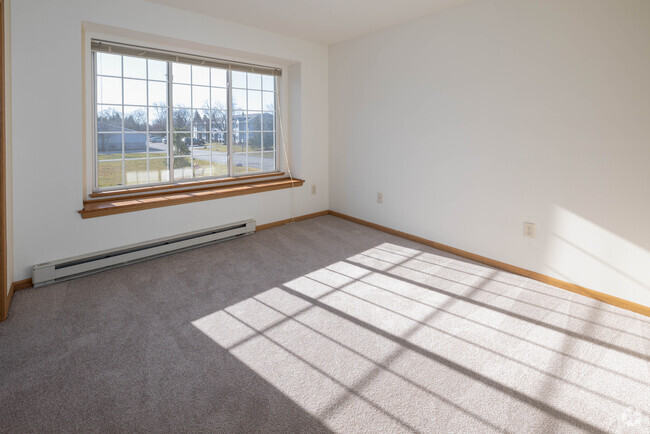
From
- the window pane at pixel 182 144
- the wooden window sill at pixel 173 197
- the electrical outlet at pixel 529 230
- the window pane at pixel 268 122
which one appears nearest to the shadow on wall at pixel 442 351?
the electrical outlet at pixel 529 230

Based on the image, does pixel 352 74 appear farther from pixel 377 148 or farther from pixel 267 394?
pixel 267 394

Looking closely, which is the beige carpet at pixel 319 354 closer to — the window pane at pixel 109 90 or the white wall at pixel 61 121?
the white wall at pixel 61 121

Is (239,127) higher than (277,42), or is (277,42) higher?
(277,42)

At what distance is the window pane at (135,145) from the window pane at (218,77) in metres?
0.99

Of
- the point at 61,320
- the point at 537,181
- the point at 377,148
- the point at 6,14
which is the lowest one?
the point at 61,320

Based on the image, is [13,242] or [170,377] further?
[13,242]

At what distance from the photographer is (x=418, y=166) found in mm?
4137

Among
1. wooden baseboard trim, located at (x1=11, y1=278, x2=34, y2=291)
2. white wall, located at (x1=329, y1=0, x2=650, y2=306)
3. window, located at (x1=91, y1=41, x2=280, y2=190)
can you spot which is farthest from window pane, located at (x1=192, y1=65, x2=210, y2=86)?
wooden baseboard trim, located at (x1=11, y1=278, x2=34, y2=291)

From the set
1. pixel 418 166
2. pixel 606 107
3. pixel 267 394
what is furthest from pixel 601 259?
pixel 267 394

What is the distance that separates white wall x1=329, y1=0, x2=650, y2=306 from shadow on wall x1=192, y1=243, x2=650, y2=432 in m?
0.46

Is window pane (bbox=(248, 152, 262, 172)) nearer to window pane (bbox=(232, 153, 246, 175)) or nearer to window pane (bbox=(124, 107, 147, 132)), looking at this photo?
window pane (bbox=(232, 153, 246, 175))

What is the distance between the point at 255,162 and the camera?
16.1 ft

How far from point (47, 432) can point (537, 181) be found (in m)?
3.42

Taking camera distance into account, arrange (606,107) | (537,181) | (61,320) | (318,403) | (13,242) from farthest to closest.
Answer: (537,181), (13,242), (606,107), (61,320), (318,403)
